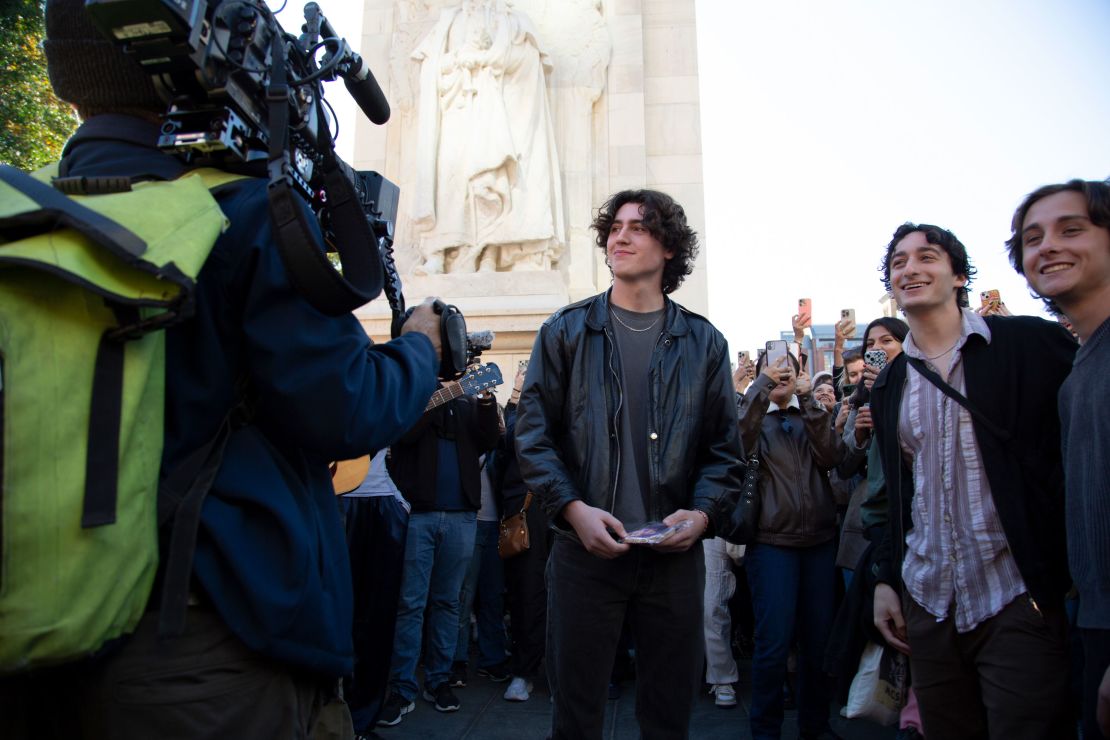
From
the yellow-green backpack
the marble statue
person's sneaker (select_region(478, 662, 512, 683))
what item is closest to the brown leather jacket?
person's sneaker (select_region(478, 662, 512, 683))

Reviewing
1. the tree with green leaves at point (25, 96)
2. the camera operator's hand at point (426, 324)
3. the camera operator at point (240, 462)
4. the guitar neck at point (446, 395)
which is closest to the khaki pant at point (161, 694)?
the camera operator at point (240, 462)

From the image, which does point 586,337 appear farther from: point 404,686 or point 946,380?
point 404,686

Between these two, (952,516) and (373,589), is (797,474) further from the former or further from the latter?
(373,589)

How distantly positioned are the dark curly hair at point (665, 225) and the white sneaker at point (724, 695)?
2.64 metres

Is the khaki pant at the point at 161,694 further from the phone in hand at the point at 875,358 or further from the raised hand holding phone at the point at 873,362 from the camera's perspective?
the phone in hand at the point at 875,358

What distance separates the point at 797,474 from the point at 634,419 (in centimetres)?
169

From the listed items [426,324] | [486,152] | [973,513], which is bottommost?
[973,513]

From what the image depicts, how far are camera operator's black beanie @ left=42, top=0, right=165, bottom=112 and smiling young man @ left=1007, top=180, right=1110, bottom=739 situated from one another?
218cm

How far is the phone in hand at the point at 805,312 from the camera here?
428 cm

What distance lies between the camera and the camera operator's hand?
5.35ft

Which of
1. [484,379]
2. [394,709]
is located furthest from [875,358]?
[394,709]

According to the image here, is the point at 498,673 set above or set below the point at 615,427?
below

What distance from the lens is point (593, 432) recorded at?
2.49 metres

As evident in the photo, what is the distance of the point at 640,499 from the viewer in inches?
97.1
